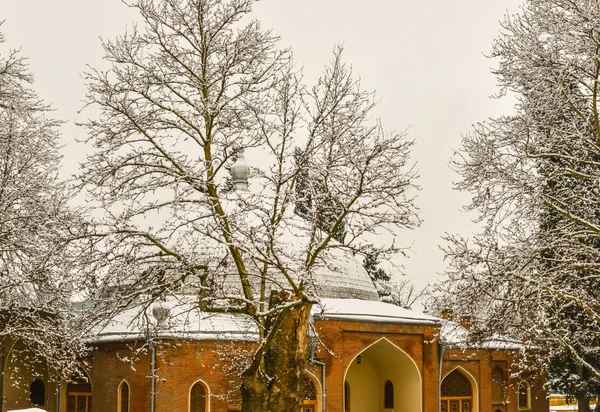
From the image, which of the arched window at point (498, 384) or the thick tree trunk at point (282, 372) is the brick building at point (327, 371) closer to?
the arched window at point (498, 384)

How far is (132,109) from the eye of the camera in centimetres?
1393

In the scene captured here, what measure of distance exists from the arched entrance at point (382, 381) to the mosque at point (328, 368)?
0.04 m

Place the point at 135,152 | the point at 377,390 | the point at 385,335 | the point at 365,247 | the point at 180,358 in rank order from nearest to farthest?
the point at 365,247 < the point at 135,152 < the point at 180,358 < the point at 385,335 < the point at 377,390

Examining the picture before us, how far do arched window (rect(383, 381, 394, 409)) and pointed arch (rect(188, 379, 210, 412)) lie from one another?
801cm

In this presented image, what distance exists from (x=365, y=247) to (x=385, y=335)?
17470 millimetres

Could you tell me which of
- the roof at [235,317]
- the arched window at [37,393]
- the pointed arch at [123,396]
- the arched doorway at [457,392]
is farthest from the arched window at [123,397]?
the arched doorway at [457,392]

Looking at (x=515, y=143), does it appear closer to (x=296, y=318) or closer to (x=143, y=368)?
(x=296, y=318)

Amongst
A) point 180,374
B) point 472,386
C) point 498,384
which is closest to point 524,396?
point 498,384

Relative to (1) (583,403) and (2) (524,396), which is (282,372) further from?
(2) (524,396)

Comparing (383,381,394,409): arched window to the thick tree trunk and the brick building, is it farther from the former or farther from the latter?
the thick tree trunk

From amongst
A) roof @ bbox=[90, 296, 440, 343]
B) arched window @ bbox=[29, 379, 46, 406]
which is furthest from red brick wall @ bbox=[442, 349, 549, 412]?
arched window @ bbox=[29, 379, 46, 406]

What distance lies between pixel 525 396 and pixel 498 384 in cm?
162

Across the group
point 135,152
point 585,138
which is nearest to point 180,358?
point 135,152

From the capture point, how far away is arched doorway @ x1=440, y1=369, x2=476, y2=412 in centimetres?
3269
